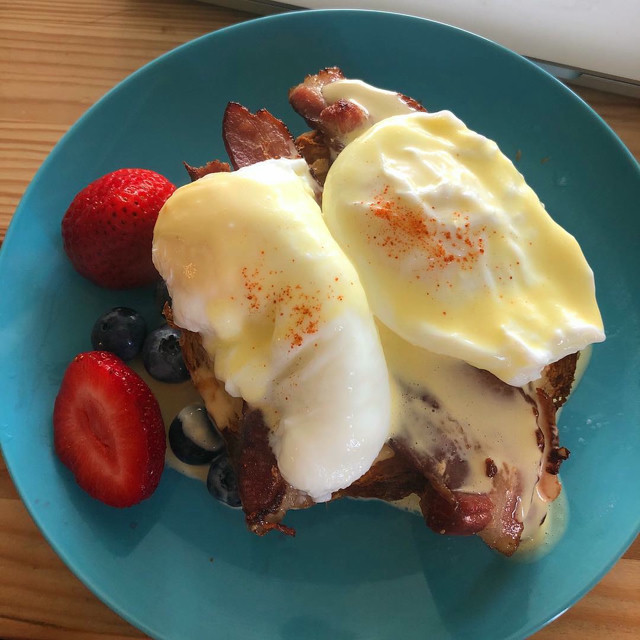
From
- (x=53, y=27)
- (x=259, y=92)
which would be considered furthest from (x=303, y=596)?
(x=53, y=27)

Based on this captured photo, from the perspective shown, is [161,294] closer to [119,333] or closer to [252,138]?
[119,333]

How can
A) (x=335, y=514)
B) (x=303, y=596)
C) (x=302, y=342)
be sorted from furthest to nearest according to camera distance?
(x=335, y=514) < (x=303, y=596) < (x=302, y=342)

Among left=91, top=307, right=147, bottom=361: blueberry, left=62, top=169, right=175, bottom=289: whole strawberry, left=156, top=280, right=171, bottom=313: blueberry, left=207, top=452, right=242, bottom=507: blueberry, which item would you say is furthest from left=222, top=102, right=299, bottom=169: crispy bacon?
left=207, top=452, right=242, bottom=507: blueberry

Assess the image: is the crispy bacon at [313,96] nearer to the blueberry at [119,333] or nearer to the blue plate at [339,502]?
the blue plate at [339,502]

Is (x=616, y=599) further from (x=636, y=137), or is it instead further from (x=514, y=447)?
(x=636, y=137)

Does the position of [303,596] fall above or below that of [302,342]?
below

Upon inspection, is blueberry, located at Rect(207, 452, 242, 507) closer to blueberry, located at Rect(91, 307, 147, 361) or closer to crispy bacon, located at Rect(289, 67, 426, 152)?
blueberry, located at Rect(91, 307, 147, 361)
